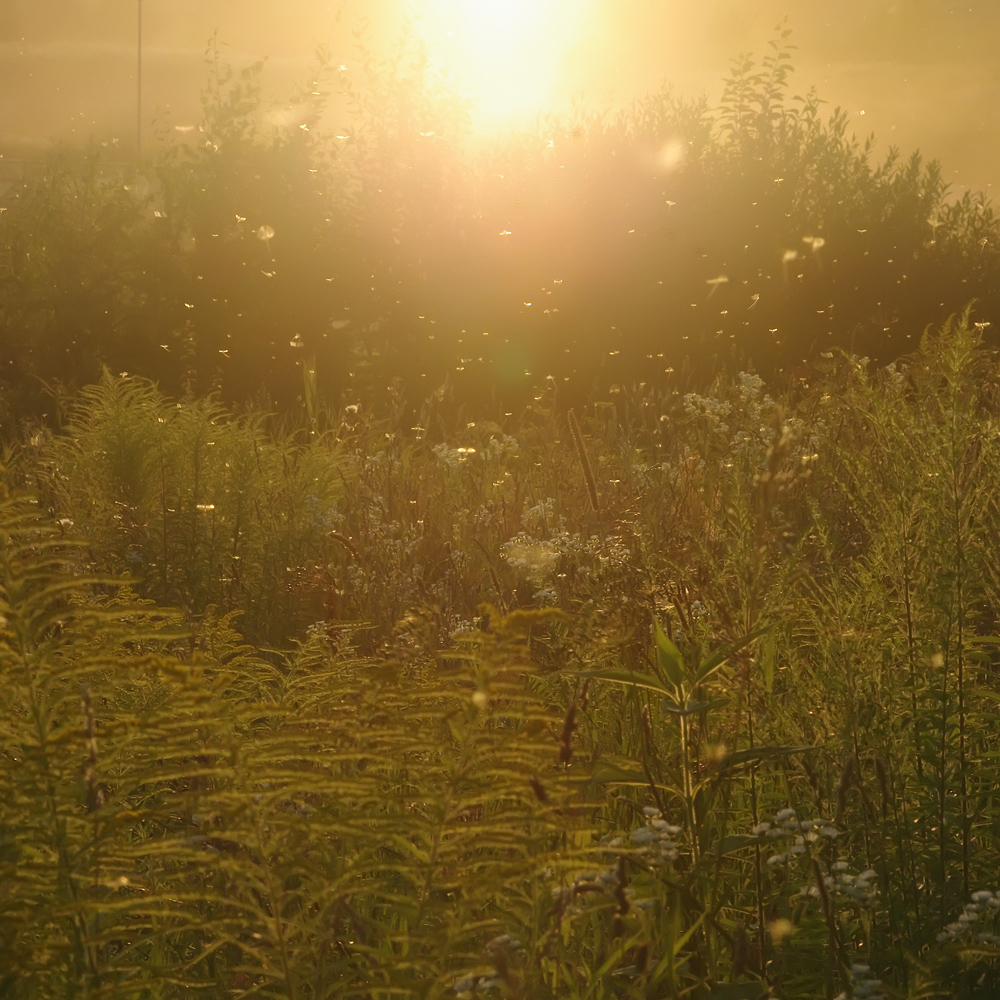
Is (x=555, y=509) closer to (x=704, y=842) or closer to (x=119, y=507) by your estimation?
(x=119, y=507)

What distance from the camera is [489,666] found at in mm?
1270

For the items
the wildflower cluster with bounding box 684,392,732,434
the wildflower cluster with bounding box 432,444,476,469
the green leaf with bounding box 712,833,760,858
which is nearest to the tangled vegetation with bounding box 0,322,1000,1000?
the green leaf with bounding box 712,833,760,858

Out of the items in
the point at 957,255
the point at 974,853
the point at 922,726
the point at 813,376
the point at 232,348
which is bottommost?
the point at 974,853

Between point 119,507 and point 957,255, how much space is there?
14189mm

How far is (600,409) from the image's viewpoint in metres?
10.4

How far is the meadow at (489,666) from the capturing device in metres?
1.38

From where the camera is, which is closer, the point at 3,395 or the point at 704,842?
the point at 704,842

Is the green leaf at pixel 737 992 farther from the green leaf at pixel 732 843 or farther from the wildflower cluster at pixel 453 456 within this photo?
the wildflower cluster at pixel 453 456

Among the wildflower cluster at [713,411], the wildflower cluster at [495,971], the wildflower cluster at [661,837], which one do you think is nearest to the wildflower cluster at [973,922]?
the wildflower cluster at [661,837]

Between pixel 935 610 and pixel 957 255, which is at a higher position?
pixel 957 255

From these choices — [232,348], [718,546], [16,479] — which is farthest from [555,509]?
[232,348]

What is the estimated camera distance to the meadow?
1381 millimetres

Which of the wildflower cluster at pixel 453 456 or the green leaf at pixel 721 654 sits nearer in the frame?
the green leaf at pixel 721 654

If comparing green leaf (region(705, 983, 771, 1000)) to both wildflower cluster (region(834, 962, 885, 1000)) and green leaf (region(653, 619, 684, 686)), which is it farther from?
green leaf (region(653, 619, 684, 686))
